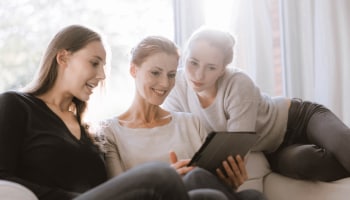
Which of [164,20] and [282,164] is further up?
[164,20]

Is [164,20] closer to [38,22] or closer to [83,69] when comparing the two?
[38,22]

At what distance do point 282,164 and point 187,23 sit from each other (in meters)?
0.86

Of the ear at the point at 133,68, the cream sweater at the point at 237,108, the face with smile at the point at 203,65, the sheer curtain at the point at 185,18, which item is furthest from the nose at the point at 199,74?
the sheer curtain at the point at 185,18

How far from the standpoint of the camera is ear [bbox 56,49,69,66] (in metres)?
1.65

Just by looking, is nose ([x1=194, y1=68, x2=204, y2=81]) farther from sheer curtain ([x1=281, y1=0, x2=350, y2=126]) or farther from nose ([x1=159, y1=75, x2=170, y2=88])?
sheer curtain ([x1=281, y1=0, x2=350, y2=126])

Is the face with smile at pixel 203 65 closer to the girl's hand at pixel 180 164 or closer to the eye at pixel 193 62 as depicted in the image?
the eye at pixel 193 62

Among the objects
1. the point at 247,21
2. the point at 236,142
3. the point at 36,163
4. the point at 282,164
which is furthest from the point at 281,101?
the point at 36,163

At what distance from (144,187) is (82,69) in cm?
61

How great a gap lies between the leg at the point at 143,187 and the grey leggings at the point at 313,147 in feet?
2.66

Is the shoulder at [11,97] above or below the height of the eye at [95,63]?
below

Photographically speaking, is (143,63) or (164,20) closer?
(143,63)

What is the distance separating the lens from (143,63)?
5.98 ft

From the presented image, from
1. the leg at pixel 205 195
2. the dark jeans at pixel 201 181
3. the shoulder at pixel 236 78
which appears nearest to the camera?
the leg at pixel 205 195

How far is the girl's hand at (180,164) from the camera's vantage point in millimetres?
1614
